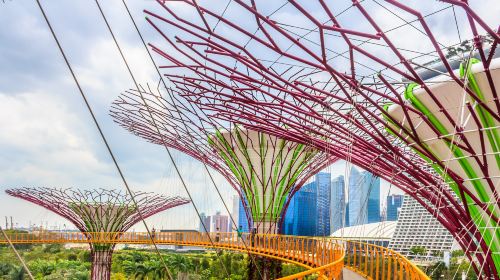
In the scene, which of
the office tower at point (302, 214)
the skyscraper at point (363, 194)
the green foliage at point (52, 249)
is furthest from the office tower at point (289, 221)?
the green foliage at point (52, 249)

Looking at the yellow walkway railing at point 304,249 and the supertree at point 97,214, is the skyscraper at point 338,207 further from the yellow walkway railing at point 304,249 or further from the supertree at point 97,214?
the supertree at point 97,214

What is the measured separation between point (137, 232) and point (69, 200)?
16.2 feet

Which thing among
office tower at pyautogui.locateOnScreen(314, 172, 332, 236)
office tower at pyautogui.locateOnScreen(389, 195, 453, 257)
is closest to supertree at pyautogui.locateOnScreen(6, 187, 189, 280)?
office tower at pyautogui.locateOnScreen(314, 172, 332, 236)

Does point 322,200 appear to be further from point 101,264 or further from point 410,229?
point 410,229

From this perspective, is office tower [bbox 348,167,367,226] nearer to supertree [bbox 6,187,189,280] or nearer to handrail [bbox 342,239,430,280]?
Result: handrail [bbox 342,239,430,280]

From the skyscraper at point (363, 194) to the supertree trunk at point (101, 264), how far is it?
51.8 feet

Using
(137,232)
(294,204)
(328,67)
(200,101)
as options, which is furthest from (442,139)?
(294,204)

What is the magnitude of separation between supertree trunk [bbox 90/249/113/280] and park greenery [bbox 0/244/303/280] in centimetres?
356

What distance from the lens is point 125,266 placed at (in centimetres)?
4253

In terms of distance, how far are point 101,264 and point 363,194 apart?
38.2 m

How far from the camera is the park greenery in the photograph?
39025 millimetres

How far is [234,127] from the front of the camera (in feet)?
81.2

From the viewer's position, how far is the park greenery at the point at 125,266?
39.0 meters

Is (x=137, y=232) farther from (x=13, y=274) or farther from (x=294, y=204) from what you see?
(x=294, y=204)
